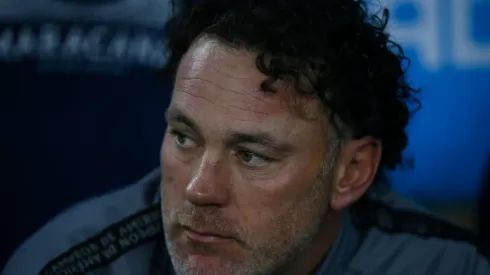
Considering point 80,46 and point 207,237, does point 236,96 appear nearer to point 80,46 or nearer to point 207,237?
point 207,237

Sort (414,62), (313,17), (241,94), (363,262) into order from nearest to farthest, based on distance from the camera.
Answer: (241,94), (313,17), (363,262), (414,62)

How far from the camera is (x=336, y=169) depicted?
4.36 ft

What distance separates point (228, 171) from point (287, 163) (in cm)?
11

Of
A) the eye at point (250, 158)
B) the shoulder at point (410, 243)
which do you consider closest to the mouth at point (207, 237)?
the eye at point (250, 158)

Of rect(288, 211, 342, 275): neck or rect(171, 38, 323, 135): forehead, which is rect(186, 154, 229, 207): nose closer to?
rect(171, 38, 323, 135): forehead

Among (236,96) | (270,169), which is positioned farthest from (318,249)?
(236,96)

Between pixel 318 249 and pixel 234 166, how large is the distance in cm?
34

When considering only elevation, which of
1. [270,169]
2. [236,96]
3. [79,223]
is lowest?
[79,223]

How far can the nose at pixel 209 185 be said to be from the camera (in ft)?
3.80

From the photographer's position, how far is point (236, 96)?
120 cm

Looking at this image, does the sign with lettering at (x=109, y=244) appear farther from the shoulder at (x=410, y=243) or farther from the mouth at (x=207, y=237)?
the shoulder at (x=410, y=243)

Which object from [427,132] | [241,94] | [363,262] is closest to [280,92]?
[241,94]

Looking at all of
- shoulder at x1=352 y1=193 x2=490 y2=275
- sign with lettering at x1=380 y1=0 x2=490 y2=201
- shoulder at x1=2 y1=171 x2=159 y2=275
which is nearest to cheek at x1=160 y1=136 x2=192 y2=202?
shoulder at x1=2 y1=171 x2=159 y2=275

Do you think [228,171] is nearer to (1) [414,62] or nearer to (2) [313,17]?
(2) [313,17]
